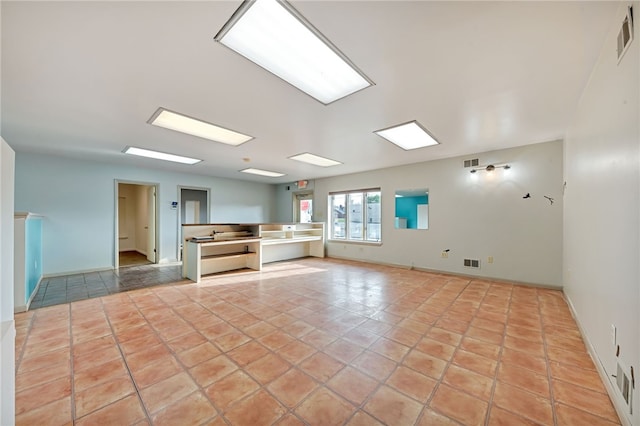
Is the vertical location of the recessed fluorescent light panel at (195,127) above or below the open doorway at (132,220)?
above

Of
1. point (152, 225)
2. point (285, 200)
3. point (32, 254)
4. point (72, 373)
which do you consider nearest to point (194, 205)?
point (152, 225)

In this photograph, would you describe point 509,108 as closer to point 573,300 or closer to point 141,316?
point 573,300

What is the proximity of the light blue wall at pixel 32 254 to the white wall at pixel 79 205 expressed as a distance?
36cm

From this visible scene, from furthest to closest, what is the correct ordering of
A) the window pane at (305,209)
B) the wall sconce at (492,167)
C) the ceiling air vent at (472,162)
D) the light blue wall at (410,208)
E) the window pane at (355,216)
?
the window pane at (305,209)
the window pane at (355,216)
the light blue wall at (410,208)
the ceiling air vent at (472,162)
the wall sconce at (492,167)

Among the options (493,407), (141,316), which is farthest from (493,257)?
(141,316)

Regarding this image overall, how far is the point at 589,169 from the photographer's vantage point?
217cm

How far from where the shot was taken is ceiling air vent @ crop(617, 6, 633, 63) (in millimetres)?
1354

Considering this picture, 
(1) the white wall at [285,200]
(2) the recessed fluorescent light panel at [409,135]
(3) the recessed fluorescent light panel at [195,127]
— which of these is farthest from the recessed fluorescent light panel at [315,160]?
(1) the white wall at [285,200]

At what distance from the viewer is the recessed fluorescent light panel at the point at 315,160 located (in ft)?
16.5

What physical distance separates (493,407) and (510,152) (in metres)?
4.38

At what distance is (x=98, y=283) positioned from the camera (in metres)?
4.38

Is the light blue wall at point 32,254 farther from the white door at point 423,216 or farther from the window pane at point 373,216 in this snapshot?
the white door at point 423,216

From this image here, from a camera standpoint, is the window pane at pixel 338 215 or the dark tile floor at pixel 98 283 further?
the window pane at pixel 338 215

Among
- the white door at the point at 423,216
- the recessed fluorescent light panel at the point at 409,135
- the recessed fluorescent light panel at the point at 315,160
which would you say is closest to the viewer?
the recessed fluorescent light panel at the point at 409,135
